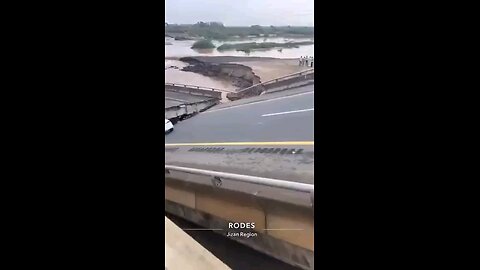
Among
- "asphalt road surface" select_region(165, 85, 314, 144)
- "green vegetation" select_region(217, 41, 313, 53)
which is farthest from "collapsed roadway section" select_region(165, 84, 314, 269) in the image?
"green vegetation" select_region(217, 41, 313, 53)

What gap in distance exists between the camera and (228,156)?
1.24 meters

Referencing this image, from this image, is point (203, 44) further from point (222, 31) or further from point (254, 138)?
point (254, 138)

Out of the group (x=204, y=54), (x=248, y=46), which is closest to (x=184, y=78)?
(x=204, y=54)

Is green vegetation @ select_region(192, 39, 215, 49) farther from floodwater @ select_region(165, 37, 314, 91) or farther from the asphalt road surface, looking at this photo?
the asphalt road surface

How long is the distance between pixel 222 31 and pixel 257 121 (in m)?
0.27

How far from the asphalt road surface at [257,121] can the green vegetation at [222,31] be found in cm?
16

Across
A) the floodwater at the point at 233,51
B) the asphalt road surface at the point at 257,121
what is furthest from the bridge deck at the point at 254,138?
the floodwater at the point at 233,51

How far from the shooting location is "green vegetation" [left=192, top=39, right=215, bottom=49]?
1.23m

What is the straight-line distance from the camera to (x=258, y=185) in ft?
4.02

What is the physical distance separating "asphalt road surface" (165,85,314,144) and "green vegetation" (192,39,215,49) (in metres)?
0.17
